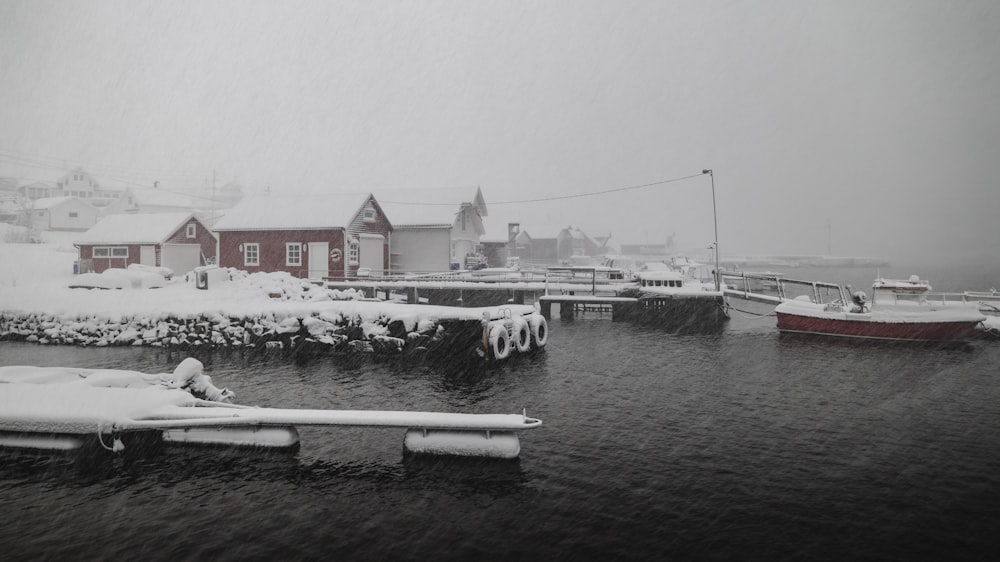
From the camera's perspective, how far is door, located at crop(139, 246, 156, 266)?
132 feet

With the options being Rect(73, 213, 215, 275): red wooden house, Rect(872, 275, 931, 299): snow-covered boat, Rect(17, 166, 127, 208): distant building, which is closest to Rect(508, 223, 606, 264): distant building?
Rect(73, 213, 215, 275): red wooden house

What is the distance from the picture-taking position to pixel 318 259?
3619 centimetres

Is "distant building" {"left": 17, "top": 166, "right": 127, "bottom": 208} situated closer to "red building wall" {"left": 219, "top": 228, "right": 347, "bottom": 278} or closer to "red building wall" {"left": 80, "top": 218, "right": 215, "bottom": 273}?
"red building wall" {"left": 80, "top": 218, "right": 215, "bottom": 273}

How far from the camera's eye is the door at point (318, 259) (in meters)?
35.9

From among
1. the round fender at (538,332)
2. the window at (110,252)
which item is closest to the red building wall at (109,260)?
the window at (110,252)

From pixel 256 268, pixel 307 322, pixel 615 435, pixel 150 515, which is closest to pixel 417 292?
pixel 256 268

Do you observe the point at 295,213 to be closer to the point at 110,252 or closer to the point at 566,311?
the point at 110,252

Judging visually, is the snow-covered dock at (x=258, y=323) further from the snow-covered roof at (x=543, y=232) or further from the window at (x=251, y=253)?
the snow-covered roof at (x=543, y=232)

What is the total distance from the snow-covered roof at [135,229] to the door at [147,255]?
513 millimetres

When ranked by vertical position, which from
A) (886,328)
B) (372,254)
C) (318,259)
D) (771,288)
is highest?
(372,254)

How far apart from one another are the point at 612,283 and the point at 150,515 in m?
30.4

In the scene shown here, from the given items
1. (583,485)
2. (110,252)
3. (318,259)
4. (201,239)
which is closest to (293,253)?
(318,259)

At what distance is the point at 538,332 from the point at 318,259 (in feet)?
57.8

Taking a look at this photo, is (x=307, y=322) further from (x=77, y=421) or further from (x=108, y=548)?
(x=108, y=548)
